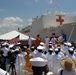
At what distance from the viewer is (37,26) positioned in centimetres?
3794

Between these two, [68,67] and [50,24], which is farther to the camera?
[50,24]

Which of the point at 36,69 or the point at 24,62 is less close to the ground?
the point at 36,69

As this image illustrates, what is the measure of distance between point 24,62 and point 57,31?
21158 millimetres

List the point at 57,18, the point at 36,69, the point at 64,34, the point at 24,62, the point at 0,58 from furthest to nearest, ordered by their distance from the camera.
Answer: the point at 57,18 < the point at 64,34 < the point at 24,62 < the point at 0,58 < the point at 36,69

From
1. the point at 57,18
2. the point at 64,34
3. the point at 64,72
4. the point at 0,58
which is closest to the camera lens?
the point at 64,72

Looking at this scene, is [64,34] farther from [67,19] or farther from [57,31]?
[67,19]

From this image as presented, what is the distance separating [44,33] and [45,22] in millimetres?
2490

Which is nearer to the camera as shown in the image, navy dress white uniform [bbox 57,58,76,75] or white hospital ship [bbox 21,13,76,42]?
navy dress white uniform [bbox 57,58,76,75]

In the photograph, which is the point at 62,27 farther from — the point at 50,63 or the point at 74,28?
the point at 50,63

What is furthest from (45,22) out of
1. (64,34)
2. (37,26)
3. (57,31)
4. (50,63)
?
(50,63)

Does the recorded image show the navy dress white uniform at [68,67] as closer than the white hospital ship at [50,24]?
Yes

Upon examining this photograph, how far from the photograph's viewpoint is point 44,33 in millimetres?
34656

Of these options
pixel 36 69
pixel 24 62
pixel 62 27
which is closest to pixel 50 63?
pixel 24 62

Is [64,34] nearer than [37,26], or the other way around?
[64,34]
